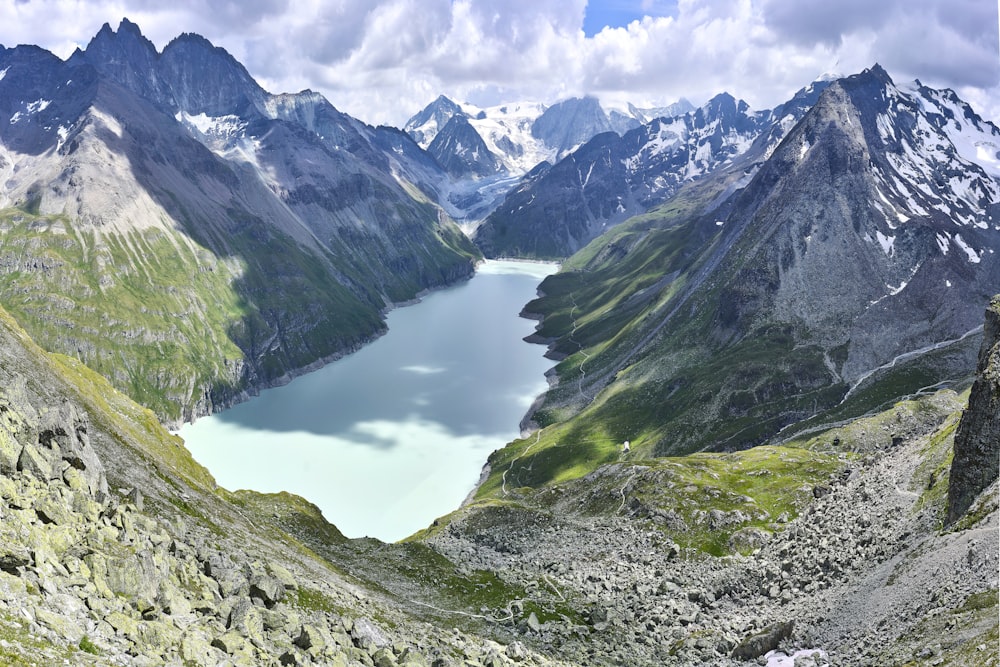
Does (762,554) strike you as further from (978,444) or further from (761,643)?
(978,444)

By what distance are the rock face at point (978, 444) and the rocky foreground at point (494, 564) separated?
3.35 ft

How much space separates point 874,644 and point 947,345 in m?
143

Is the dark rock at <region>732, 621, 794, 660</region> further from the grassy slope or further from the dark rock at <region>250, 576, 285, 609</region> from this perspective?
the grassy slope

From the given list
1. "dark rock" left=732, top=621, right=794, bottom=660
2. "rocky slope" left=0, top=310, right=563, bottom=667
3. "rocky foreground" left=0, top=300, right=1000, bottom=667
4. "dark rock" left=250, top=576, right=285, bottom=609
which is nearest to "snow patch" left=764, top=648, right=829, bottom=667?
"rocky foreground" left=0, top=300, right=1000, bottom=667

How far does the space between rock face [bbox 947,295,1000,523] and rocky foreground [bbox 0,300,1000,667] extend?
102cm

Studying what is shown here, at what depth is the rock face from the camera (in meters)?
54.4

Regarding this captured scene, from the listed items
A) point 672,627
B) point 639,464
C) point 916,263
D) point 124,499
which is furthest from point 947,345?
point 124,499

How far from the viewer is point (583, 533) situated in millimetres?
88062

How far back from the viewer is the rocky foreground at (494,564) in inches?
1200

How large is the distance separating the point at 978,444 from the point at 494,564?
47.4 metres

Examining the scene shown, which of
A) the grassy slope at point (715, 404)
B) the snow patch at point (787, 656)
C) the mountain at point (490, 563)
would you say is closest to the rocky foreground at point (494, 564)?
the mountain at point (490, 563)

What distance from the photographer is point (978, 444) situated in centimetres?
5572

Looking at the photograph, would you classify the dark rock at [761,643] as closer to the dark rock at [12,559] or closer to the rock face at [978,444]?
the rock face at [978,444]

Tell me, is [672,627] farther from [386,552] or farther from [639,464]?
[639,464]
